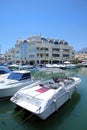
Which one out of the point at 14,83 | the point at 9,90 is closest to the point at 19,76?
the point at 14,83

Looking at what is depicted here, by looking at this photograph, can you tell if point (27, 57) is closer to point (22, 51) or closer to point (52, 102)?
point (22, 51)

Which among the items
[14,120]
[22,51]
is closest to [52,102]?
[14,120]

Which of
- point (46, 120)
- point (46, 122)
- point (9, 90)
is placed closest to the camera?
point (46, 122)

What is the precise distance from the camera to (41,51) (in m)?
62.5

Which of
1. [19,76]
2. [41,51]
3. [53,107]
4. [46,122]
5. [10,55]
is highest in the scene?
[41,51]

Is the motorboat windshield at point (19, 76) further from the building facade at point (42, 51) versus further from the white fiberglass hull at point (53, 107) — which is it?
the building facade at point (42, 51)

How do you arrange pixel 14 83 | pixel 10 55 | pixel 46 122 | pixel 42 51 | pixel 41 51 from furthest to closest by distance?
1. pixel 10 55
2. pixel 42 51
3. pixel 41 51
4. pixel 14 83
5. pixel 46 122

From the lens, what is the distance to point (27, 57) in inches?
2574

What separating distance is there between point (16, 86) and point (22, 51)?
57.2 m

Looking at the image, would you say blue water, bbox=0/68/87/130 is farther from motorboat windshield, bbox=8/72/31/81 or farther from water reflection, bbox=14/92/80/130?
motorboat windshield, bbox=8/72/31/81

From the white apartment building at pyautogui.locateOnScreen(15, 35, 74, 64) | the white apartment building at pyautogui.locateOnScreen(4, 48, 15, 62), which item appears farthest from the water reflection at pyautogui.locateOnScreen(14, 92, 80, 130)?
the white apartment building at pyautogui.locateOnScreen(4, 48, 15, 62)

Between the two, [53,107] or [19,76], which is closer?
[53,107]

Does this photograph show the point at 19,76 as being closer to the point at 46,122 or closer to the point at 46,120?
the point at 46,120

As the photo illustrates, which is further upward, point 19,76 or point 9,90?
point 19,76
